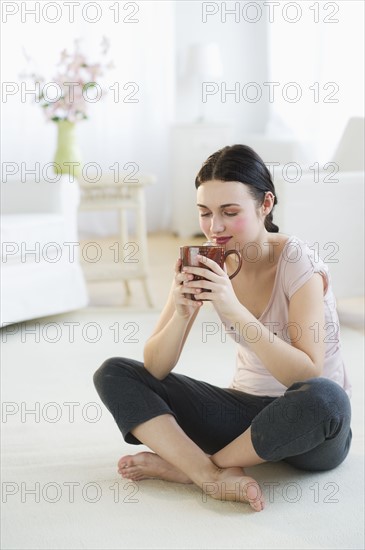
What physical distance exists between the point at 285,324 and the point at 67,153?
248 centimetres

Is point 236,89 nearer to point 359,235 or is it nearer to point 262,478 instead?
point 359,235

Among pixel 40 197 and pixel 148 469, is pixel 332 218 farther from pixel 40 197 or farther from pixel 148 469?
pixel 148 469

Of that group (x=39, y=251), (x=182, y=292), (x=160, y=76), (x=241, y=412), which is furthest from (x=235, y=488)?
(x=160, y=76)

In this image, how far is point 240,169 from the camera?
183 cm

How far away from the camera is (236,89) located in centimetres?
633

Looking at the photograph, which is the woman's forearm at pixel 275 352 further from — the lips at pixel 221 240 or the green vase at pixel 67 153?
the green vase at pixel 67 153

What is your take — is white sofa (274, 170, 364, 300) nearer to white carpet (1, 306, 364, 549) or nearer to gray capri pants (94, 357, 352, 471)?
white carpet (1, 306, 364, 549)

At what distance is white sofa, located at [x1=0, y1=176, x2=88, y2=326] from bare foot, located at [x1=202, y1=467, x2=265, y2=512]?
1.74m

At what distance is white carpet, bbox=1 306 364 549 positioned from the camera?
1.71m

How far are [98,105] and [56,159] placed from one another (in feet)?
6.23

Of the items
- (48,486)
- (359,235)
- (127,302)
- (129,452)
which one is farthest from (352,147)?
(48,486)

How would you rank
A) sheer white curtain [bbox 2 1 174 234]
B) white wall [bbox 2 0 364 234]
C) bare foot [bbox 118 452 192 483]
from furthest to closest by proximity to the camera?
sheer white curtain [bbox 2 1 174 234] < white wall [bbox 2 0 364 234] < bare foot [bbox 118 452 192 483]

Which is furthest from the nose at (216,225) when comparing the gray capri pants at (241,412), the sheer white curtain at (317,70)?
the sheer white curtain at (317,70)

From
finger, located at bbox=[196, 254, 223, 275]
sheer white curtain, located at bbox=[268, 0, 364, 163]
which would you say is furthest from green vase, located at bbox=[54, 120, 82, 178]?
finger, located at bbox=[196, 254, 223, 275]
